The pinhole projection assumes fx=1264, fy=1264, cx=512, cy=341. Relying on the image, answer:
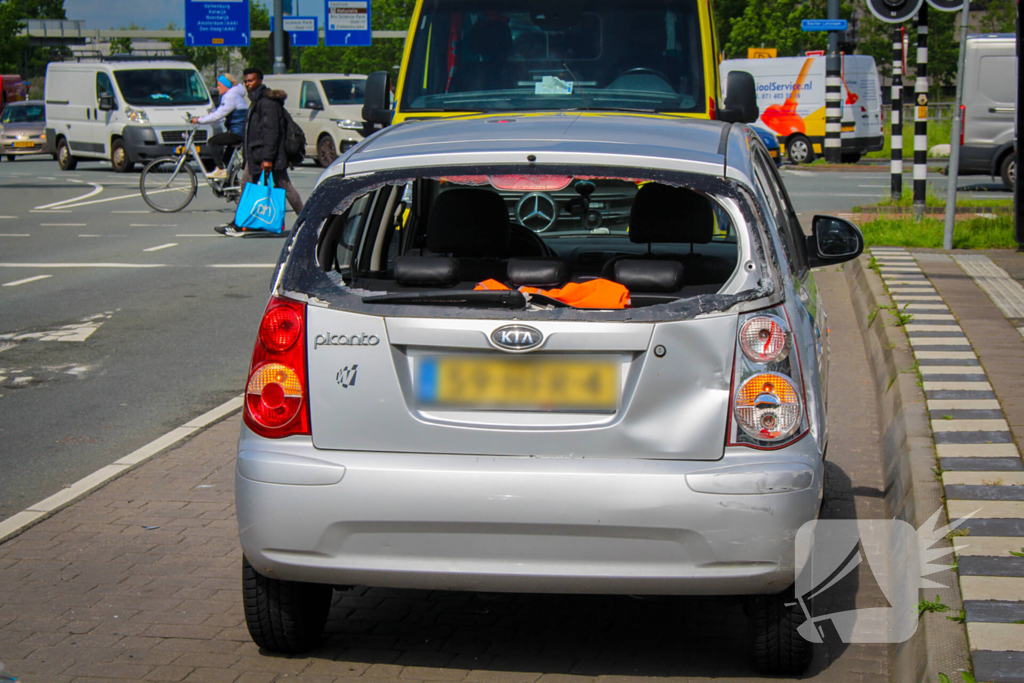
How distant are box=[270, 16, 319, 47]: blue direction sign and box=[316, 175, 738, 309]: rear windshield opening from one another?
45762mm

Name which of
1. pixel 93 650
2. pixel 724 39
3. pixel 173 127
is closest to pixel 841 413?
pixel 93 650

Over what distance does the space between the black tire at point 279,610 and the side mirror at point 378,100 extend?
16.1 feet

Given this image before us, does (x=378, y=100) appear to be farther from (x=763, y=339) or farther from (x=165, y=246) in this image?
(x=165, y=246)

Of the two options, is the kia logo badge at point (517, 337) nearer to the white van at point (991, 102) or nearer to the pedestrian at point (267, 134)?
the pedestrian at point (267, 134)

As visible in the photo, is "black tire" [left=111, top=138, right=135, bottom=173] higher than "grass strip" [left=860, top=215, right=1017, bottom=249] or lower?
lower

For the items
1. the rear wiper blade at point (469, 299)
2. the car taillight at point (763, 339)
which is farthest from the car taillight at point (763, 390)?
the rear wiper blade at point (469, 299)

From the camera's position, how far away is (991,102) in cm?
2153

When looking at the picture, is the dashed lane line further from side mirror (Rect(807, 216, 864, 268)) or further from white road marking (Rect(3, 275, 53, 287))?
side mirror (Rect(807, 216, 864, 268))

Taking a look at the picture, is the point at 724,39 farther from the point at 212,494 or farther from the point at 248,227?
the point at 212,494

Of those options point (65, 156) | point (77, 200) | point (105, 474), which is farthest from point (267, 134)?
point (65, 156)

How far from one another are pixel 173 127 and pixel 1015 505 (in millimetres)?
25897

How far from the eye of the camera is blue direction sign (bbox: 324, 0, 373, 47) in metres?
50.2

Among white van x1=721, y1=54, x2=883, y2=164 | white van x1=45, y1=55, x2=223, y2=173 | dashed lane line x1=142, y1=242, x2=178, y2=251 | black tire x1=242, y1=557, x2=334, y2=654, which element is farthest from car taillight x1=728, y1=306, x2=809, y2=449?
white van x1=721, y1=54, x2=883, y2=164

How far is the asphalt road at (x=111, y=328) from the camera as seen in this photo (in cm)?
661
